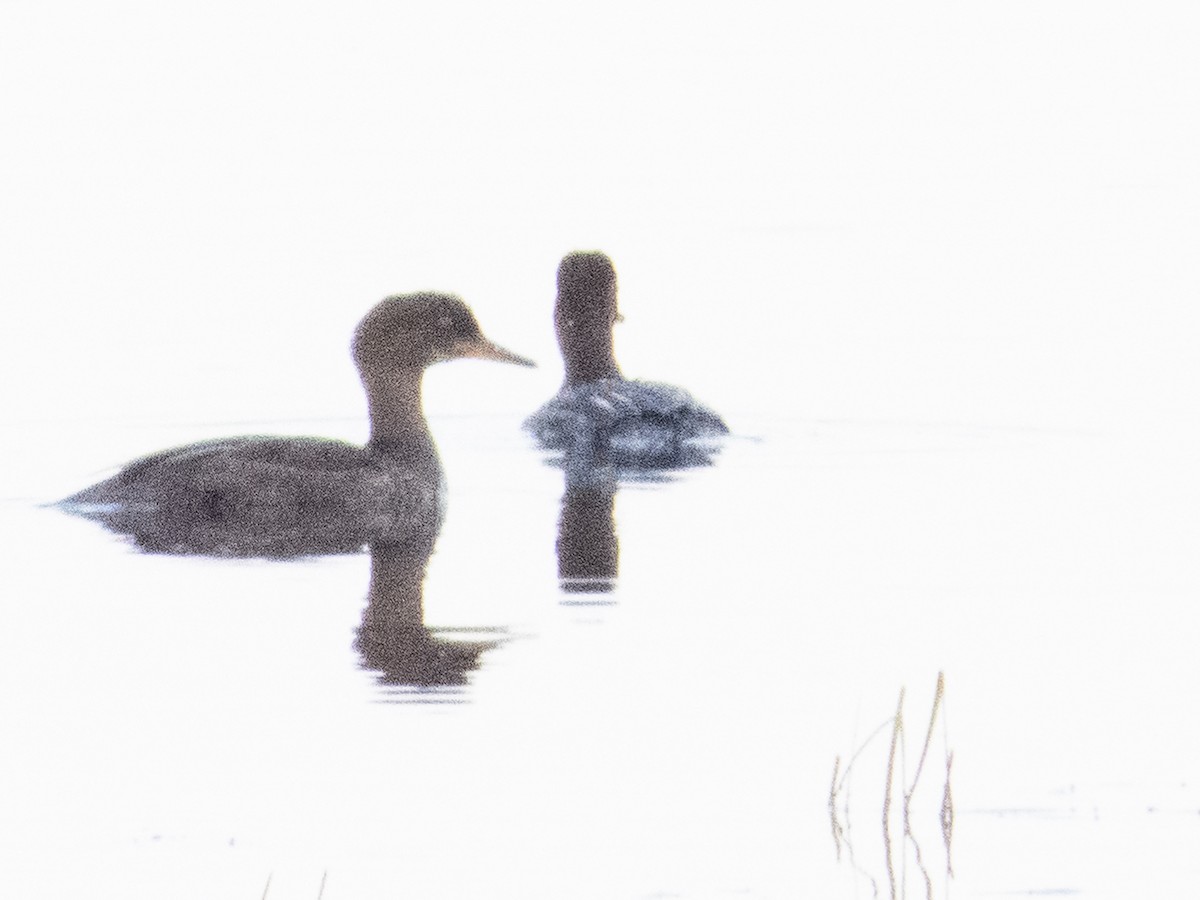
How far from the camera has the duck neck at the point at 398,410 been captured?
1252 centimetres

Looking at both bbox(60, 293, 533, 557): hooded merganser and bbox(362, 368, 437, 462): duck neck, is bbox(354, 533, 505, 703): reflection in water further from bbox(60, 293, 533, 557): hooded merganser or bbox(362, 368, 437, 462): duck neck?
bbox(362, 368, 437, 462): duck neck

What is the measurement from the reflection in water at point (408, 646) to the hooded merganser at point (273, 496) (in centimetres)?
98

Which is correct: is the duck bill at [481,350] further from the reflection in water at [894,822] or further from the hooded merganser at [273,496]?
the reflection in water at [894,822]

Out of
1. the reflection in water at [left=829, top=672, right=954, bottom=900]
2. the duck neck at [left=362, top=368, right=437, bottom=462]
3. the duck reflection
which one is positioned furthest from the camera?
the duck neck at [left=362, top=368, right=437, bottom=462]

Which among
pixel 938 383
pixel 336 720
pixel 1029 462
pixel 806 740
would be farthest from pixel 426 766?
pixel 938 383

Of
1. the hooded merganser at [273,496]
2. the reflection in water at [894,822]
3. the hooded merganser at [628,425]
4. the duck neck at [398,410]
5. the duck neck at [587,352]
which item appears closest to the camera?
the reflection in water at [894,822]

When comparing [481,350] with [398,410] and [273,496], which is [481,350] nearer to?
[398,410]

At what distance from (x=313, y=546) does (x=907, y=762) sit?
14.8 feet

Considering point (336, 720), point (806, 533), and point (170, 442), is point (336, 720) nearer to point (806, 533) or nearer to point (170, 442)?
point (806, 533)

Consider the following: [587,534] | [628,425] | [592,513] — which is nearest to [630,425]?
[628,425]

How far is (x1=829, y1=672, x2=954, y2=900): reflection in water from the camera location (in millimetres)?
6348

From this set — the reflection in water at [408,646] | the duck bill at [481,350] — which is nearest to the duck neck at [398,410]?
the duck bill at [481,350]

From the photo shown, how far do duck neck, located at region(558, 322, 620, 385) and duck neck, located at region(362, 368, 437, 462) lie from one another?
328cm

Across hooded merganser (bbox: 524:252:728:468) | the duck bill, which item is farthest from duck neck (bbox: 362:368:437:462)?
hooded merganser (bbox: 524:252:728:468)
